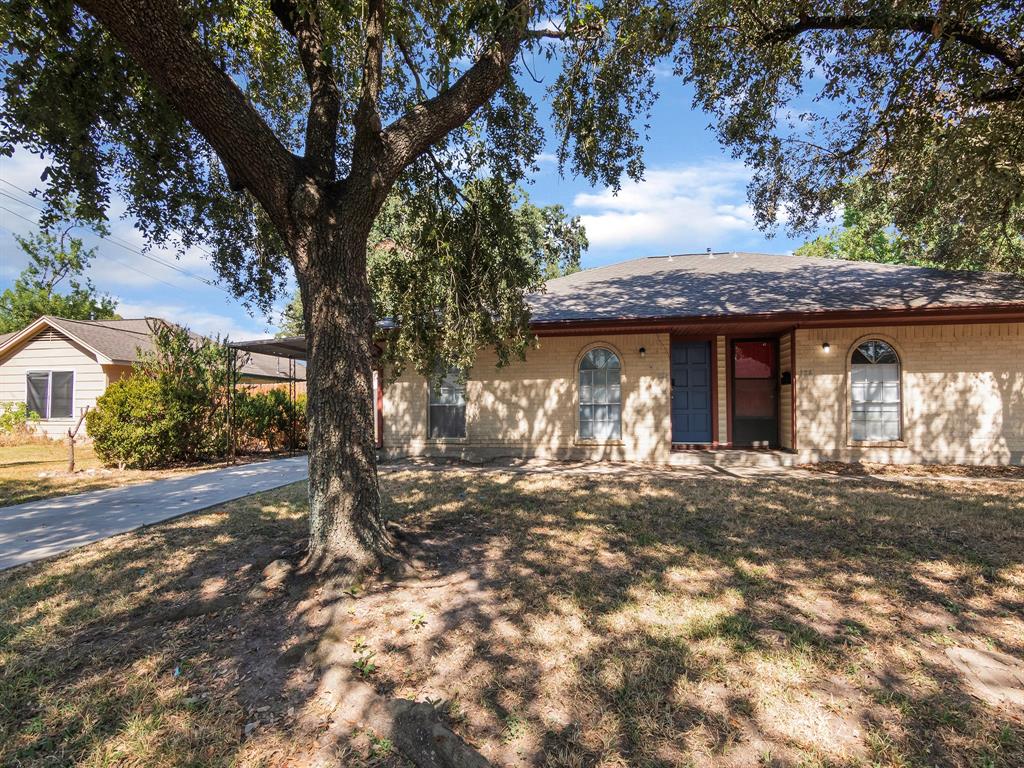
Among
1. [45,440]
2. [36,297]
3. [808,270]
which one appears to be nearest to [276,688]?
[808,270]

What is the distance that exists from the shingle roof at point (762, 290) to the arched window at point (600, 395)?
3.38ft

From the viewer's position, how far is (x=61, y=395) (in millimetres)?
14812

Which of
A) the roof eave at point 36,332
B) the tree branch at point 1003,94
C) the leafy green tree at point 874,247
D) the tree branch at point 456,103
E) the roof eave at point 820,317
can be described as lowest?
the roof eave at point 820,317

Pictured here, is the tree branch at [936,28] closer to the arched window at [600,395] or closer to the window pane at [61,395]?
the arched window at [600,395]

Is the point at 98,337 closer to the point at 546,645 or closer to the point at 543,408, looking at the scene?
the point at 543,408

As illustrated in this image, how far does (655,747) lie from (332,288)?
11.3 ft

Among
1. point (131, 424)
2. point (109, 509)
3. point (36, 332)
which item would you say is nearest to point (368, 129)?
point (109, 509)

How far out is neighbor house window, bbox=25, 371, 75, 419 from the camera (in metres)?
14.7

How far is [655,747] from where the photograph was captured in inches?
84.7

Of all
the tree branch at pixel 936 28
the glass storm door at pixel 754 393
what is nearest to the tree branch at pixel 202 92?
the tree branch at pixel 936 28

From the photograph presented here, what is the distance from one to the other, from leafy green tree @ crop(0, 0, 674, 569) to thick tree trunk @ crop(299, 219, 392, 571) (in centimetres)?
1

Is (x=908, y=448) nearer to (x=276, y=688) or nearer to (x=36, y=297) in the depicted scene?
(x=276, y=688)

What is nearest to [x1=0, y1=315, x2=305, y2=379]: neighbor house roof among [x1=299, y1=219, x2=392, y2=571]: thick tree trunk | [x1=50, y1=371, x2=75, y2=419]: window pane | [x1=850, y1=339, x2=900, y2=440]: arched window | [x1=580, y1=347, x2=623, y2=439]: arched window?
[x1=50, y1=371, x2=75, y2=419]: window pane

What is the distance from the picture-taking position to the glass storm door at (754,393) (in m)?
10.6
